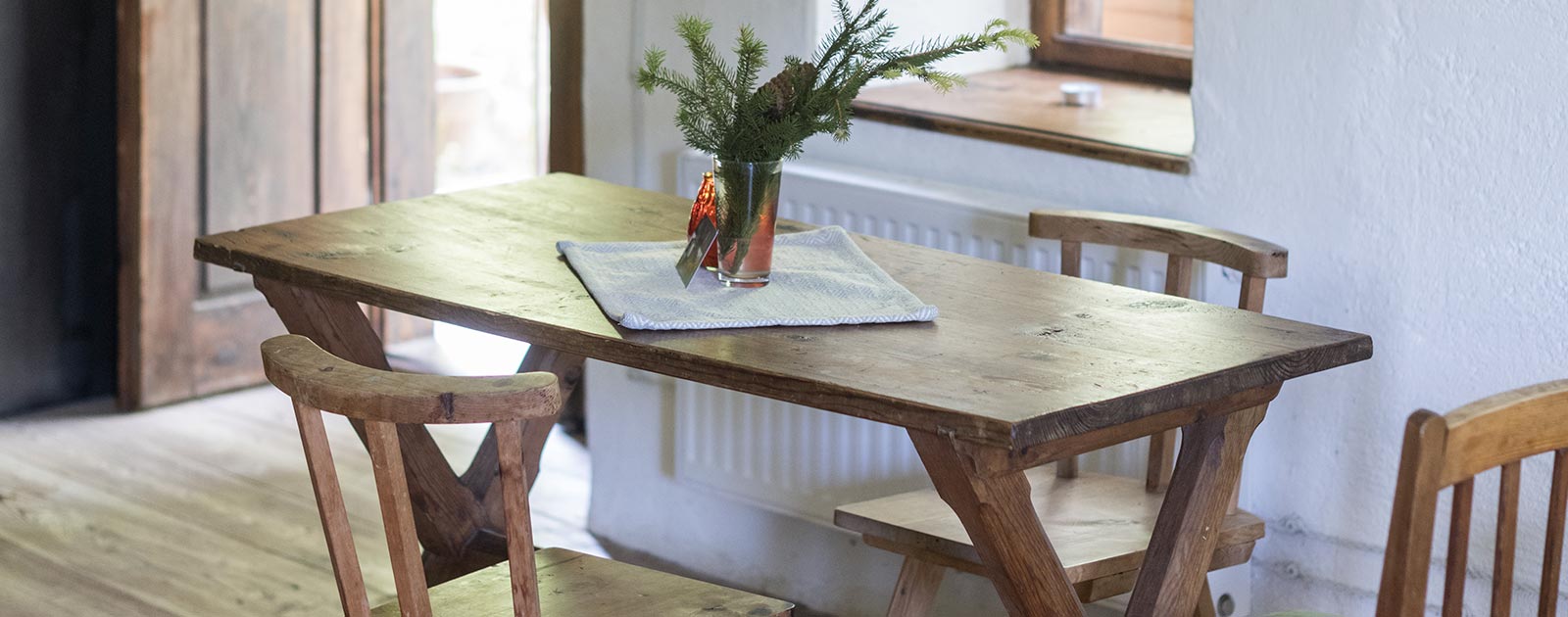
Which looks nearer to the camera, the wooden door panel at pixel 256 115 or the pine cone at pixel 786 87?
the pine cone at pixel 786 87

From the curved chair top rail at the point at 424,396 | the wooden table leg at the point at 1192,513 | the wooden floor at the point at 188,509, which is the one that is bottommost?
the wooden floor at the point at 188,509

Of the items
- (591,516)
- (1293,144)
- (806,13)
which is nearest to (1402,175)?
(1293,144)

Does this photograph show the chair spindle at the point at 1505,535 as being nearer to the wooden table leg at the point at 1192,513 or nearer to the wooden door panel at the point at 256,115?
the wooden table leg at the point at 1192,513

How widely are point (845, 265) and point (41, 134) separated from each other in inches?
101

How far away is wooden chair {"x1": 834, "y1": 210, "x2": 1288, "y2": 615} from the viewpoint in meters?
2.16

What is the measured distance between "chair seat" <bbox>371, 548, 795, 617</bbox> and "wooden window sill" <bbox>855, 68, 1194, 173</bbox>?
1049 mm

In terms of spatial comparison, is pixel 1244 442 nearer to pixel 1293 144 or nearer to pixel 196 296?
pixel 1293 144

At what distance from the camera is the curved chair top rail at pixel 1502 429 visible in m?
1.34

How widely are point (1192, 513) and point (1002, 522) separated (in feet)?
1.05

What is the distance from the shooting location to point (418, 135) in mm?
4590

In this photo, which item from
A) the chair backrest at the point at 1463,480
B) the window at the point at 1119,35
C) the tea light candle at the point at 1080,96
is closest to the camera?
the chair backrest at the point at 1463,480

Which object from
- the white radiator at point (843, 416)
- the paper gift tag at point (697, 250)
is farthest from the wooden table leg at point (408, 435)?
the white radiator at point (843, 416)

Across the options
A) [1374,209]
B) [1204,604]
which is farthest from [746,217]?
[1374,209]

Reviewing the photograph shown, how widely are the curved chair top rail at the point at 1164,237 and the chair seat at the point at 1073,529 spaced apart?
1.10ft
